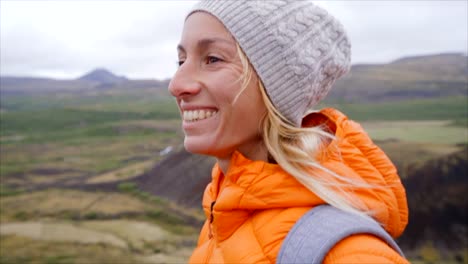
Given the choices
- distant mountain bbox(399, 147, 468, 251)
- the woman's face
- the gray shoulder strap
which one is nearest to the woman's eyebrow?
the woman's face

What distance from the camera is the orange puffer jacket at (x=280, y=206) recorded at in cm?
142

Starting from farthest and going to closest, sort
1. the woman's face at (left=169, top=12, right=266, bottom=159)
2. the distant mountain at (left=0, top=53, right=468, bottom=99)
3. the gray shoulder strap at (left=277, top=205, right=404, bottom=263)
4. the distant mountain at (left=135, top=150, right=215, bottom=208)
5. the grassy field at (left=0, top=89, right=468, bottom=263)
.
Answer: the distant mountain at (left=0, top=53, right=468, bottom=99) → the distant mountain at (left=135, top=150, right=215, bottom=208) → the grassy field at (left=0, top=89, right=468, bottom=263) → the woman's face at (left=169, top=12, right=266, bottom=159) → the gray shoulder strap at (left=277, top=205, right=404, bottom=263)

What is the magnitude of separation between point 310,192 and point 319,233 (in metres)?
0.26

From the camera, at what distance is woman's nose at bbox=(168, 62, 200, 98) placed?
1.84 m

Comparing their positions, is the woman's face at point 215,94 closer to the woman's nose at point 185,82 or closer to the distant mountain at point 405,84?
the woman's nose at point 185,82

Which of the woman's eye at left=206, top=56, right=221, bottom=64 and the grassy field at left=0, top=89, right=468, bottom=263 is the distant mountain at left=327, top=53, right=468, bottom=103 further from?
the woman's eye at left=206, top=56, right=221, bottom=64

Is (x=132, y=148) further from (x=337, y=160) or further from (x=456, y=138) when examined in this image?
(x=337, y=160)

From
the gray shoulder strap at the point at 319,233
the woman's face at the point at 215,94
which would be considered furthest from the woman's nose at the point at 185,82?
the gray shoulder strap at the point at 319,233

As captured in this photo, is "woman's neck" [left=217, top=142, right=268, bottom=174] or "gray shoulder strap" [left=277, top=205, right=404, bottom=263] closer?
"gray shoulder strap" [left=277, top=205, right=404, bottom=263]

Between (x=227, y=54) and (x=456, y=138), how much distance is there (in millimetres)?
14858

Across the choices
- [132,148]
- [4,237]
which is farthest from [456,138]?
[132,148]

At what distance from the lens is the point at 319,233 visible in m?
1.40

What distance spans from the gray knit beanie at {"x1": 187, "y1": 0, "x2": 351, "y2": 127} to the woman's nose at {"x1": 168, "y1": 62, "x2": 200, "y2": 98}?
23cm

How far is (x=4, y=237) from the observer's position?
11.8 metres
